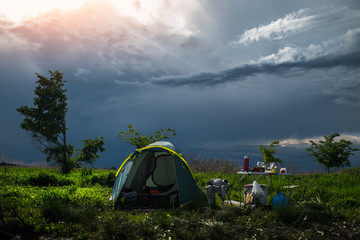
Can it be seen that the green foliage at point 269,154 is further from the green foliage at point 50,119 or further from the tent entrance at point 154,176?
the green foliage at point 50,119

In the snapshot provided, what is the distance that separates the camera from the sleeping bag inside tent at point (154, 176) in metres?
10.7

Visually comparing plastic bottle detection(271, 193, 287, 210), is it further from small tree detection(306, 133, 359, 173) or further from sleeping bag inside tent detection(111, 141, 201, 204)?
small tree detection(306, 133, 359, 173)

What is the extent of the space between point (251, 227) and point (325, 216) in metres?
2.69

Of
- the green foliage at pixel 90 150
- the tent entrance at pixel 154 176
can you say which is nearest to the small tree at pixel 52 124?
the green foliage at pixel 90 150

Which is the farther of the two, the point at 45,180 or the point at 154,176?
the point at 45,180

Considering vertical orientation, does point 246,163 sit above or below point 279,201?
above

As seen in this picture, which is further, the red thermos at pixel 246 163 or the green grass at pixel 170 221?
the red thermos at pixel 246 163

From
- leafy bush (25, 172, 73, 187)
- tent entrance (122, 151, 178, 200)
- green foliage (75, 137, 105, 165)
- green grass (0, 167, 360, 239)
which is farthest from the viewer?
green foliage (75, 137, 105, 165)

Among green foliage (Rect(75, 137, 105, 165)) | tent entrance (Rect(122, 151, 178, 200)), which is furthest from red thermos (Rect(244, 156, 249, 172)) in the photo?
green foliage (Rect(75, 137, 105, 165))

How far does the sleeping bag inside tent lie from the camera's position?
10.7 meters

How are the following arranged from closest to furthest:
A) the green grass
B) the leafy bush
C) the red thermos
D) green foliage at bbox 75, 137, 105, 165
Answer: the green grass, the red thermos, the leafy bush, green foliage at bbox 75, 137, 105, 165

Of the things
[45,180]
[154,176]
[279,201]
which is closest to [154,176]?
[154,176]

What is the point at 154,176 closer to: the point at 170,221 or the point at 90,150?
the point at 170,221

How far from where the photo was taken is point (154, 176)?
13023mm
